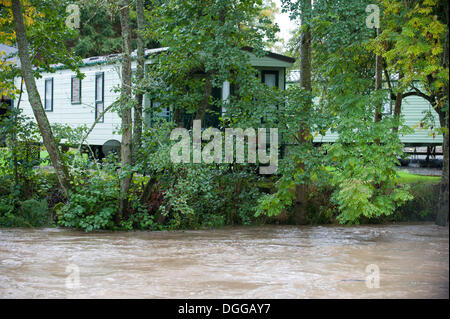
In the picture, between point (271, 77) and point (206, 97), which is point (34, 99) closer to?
point (206, 97)

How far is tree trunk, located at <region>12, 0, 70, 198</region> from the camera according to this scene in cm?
1100

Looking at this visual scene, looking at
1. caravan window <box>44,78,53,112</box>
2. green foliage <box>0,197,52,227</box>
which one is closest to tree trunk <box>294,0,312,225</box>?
green foliage <box>0,197,52,227</box>

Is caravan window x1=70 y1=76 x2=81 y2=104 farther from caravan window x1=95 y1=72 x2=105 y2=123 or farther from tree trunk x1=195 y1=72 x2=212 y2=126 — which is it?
tree trunk x1=195 y1=72 x2=212 y2=126

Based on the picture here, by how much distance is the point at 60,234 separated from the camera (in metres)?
10.8

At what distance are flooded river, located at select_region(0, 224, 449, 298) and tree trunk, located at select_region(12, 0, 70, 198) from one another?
4.17 feet

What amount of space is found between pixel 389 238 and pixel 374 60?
5200 millimetres

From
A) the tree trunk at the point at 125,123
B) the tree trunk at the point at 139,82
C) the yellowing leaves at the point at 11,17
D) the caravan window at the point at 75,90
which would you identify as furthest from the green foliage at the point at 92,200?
the caravan window at the point at 75,90

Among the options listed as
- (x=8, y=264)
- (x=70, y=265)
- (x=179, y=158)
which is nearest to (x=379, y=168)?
(x=179, y=158)

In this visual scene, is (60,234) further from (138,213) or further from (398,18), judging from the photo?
(398,18)

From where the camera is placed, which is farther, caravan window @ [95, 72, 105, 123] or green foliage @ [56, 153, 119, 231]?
caravan window @ [95, 72, 105, 123]

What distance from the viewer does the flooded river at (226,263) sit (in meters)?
Result: 6.50

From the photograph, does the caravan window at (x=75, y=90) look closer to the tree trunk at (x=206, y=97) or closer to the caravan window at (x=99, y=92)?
the caravan window at (x=99, y=92)

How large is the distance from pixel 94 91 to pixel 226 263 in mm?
11914

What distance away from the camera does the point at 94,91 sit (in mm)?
18500
